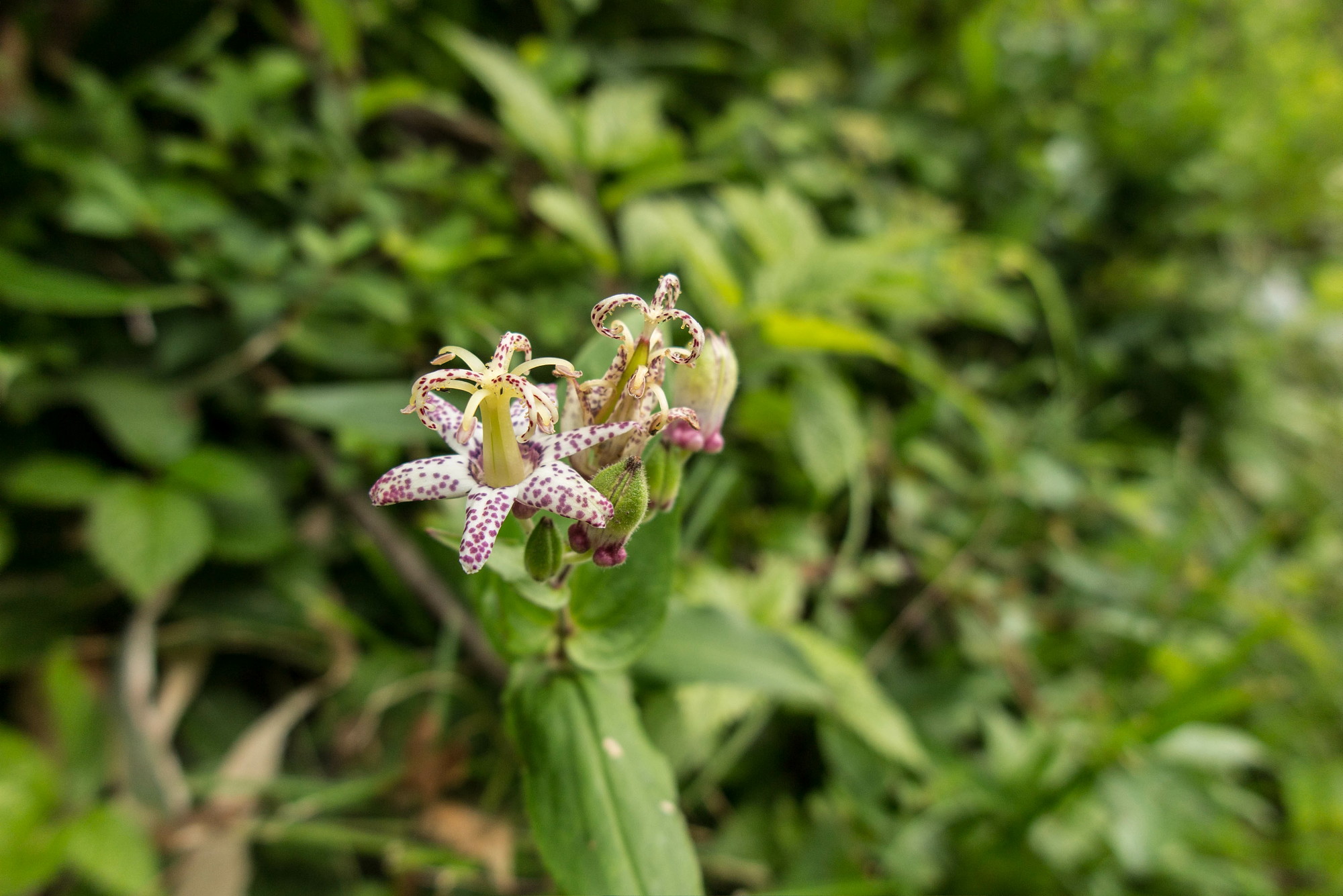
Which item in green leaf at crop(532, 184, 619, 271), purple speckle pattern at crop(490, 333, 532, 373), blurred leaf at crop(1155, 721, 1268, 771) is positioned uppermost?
green leaf at crop(532, 184, 619, 271)

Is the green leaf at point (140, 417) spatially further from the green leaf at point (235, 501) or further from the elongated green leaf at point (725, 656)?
the elongated green leaf at point (725, 656)

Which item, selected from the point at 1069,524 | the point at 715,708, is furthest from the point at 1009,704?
the point at 715,708

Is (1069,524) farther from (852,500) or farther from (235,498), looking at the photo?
(235,498)

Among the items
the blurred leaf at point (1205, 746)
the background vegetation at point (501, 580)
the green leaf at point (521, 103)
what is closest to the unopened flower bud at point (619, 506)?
the background vegetation at point (501, 580)

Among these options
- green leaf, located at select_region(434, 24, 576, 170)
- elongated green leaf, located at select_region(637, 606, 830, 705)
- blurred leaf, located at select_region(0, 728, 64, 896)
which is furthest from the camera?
green leaf, located at select_region(434, 24, 576, 170)

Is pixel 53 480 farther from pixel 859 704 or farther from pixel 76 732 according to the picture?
pixel 859 704

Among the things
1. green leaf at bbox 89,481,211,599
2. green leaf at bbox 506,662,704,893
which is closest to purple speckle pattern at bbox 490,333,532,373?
green leaf at bbox 506,662,704,893

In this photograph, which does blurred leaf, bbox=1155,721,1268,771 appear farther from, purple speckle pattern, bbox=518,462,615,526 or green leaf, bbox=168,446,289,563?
green leaf, bbox=168,446,289,563
